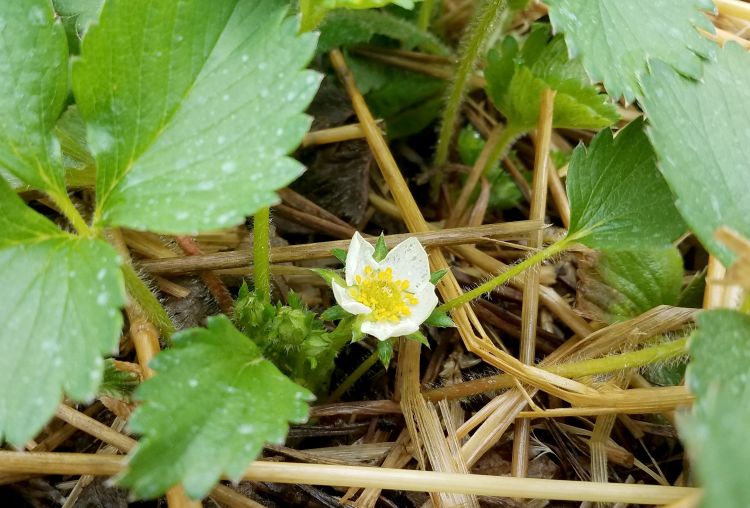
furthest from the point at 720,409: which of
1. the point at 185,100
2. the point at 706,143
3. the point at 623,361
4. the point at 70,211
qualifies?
the point at 70,211

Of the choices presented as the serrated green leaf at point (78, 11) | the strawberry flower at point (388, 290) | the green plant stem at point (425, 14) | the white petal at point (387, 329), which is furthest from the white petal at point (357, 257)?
the green plant stem at point (425, 14)

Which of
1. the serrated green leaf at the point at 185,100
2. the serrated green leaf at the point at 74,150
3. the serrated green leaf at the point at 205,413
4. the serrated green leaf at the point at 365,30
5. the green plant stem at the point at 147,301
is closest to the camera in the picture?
the serrated green leaf at the point at 205,413

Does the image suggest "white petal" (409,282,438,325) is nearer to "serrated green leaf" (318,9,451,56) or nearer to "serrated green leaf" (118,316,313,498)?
"serrated green leaf" (118,316,313,498)

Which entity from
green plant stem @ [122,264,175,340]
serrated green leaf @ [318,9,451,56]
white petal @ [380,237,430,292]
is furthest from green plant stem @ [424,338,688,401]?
serrated green leaf @ [318,9,451,56]

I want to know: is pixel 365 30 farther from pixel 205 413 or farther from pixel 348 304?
pixel 205 413

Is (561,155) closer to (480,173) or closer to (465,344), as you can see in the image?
(480,173)

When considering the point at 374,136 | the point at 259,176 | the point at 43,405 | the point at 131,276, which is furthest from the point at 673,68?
the point at 43,405

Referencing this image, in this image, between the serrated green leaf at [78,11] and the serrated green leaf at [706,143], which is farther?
the serrated green leaf at [78,11]

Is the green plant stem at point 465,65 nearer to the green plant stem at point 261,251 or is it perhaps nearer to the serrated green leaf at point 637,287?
the serrated green leaf at point 637,287
